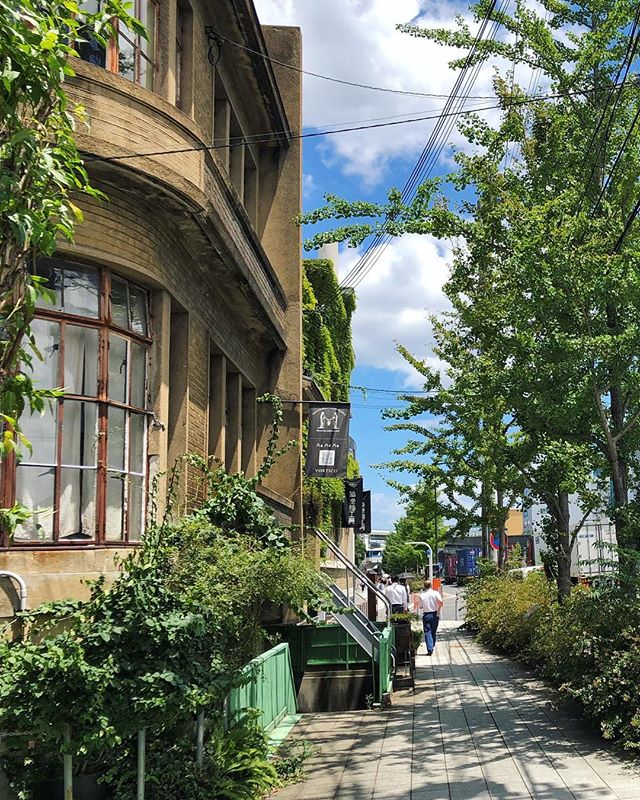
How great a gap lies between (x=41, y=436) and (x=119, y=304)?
1869 mm

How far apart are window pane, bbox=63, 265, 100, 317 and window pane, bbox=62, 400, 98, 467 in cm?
94

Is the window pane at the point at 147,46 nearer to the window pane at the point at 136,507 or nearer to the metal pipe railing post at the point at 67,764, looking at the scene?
the window pane at the point at 136,507

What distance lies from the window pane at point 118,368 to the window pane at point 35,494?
1.25 metres

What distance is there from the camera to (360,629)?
14586mm

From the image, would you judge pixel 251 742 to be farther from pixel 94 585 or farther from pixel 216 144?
pixel 216 144

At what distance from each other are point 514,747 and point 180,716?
4780 mm

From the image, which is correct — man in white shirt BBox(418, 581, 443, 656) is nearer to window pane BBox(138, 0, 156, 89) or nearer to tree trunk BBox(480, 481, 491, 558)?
tree trunk BBox(480, 481, 491, 558)

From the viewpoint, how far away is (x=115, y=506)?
30.1ft

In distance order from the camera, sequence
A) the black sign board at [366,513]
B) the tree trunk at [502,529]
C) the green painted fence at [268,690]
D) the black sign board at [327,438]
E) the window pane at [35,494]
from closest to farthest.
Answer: the window pane at [35,494] → the green painted fence at [268,690] → the black sign board at [327,438] → the black sign board at [366,513] → the tree trunk at [502,529]

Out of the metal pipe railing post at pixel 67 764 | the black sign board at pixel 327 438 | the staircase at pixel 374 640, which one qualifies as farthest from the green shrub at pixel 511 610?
the metal pipe railing post at pixel 67 764

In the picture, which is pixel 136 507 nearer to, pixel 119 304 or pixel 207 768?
pixel 119 304

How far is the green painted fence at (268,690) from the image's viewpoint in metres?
9.29

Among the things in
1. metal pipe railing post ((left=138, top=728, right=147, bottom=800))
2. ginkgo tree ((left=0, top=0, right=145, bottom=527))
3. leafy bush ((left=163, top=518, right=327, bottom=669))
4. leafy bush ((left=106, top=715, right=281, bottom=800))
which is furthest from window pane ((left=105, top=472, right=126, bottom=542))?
ginkgo tree ((left=0, top=0, right=145, bottom=527))

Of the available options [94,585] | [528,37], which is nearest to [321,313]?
[528,37]
